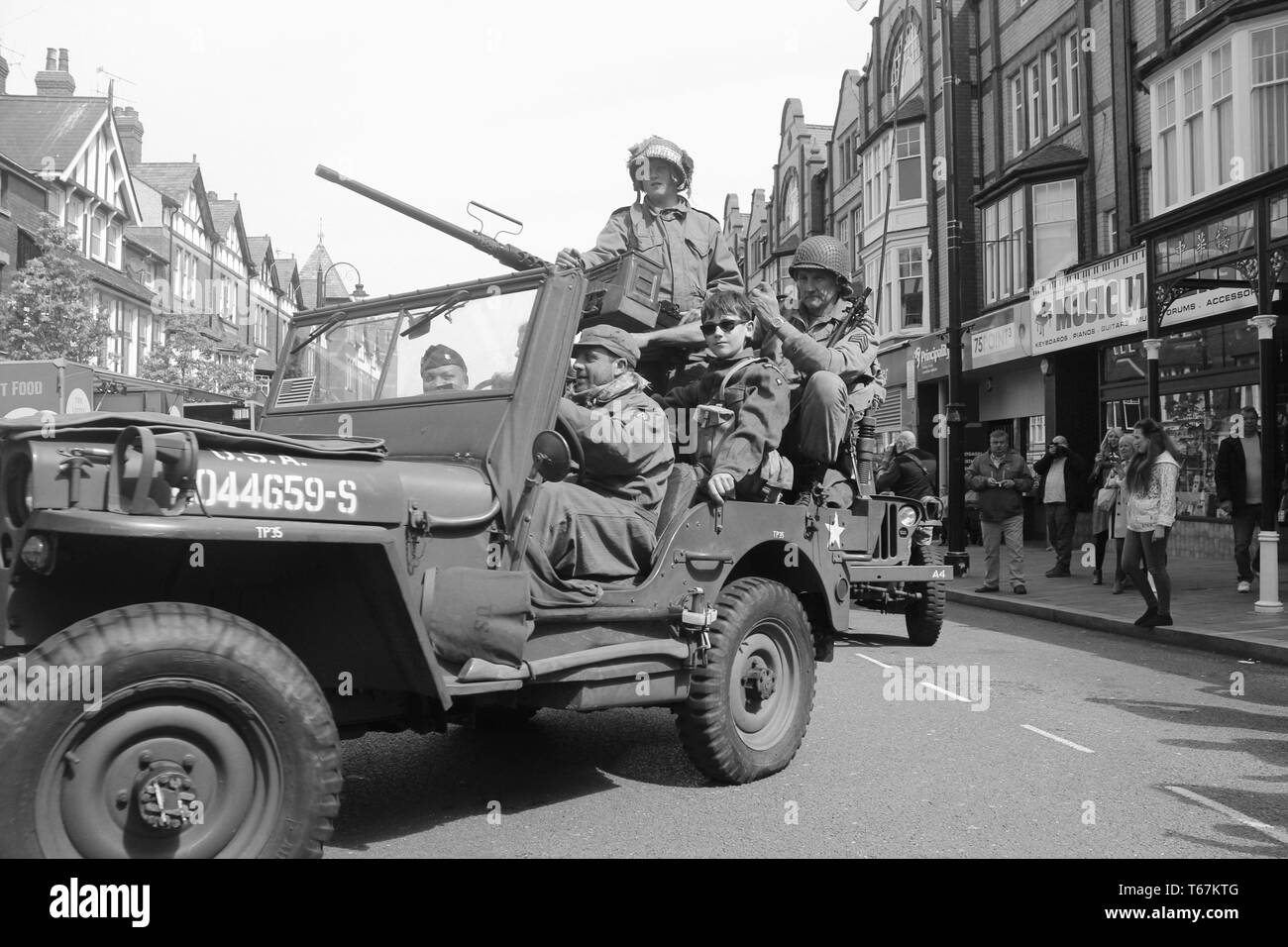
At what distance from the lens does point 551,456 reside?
13.5 ft

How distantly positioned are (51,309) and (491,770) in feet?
85.3

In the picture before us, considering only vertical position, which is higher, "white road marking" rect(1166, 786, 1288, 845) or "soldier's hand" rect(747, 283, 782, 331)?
"soldier's hand" rect(747, 283, 782, 331)

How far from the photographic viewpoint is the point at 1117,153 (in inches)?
840

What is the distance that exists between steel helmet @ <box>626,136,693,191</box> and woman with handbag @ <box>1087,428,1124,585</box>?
32.9 feet

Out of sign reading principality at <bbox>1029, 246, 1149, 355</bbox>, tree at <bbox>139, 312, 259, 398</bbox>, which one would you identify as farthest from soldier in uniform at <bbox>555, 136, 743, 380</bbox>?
tree at <bbox>139, 312, 259, 398</bbox>

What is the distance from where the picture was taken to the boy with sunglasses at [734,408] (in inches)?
204

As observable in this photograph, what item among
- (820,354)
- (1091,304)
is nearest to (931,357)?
(1091,304)

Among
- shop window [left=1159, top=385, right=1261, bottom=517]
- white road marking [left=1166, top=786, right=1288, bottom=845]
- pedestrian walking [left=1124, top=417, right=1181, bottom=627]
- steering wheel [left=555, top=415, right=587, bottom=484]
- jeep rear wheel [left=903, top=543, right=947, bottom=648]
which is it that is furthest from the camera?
shop window [left=1159, top=385, right=1261, bottom=517]

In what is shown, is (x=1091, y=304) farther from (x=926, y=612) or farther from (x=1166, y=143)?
(x=926, y=612)

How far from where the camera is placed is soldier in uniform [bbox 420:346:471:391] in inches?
181

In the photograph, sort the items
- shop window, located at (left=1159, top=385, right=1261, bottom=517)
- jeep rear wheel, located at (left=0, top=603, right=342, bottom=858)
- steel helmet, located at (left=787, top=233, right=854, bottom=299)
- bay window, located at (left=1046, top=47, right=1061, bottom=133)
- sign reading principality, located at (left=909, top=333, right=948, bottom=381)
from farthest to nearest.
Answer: sign reading principality, located at (left=909, top=333, right=948, bottom=381) → bay window, located at (left=1046, top=47, right=1061, bottom=133) → shop window, located at (left=1159, top=385, right=1261, bottom=517) → steel helmet, located at (left=787, top=233, right=854, bottom=299) → jeep rear wheel, located at (left=0, top=603, right=342, bottom=858)

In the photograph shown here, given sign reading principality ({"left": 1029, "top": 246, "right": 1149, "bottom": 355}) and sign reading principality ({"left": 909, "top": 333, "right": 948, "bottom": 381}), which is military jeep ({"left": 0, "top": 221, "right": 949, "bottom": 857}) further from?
sign reading principality ({"left": 909, "top": 333, "right": 948, "bottom": 381})
